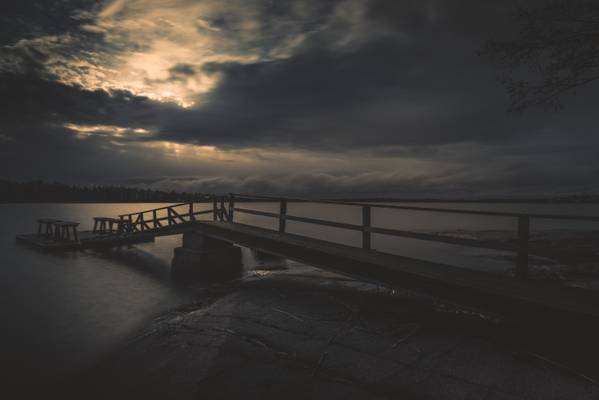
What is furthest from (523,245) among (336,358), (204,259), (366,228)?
(204,259)

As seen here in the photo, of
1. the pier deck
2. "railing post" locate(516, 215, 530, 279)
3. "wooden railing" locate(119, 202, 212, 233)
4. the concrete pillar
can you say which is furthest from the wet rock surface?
the concrete pillar

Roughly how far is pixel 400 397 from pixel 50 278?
56.7 feet

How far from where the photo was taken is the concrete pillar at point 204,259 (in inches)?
518

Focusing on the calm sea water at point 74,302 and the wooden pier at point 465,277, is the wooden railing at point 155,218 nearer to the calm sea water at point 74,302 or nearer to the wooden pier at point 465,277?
the calm sea water at point 74,302

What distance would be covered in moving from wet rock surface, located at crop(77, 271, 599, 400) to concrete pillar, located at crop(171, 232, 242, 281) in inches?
241

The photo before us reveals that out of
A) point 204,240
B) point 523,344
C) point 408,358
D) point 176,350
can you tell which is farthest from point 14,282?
point 523,344

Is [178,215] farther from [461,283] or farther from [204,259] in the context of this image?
[461,283]

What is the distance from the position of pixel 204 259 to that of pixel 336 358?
9836 mm

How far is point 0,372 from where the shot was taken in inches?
241

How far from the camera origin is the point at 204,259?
13148 millimetres

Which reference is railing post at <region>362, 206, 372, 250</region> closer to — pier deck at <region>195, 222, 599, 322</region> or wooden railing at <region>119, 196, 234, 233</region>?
pier deck at <region>195, 222, 599, 322</region>

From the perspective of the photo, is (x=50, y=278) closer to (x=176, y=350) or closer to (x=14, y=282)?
(x=14, y=282)

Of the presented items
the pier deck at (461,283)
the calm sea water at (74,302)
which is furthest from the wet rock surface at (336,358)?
the calm sea water at (74,302)

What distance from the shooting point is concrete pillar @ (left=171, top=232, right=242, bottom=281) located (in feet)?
43.1
